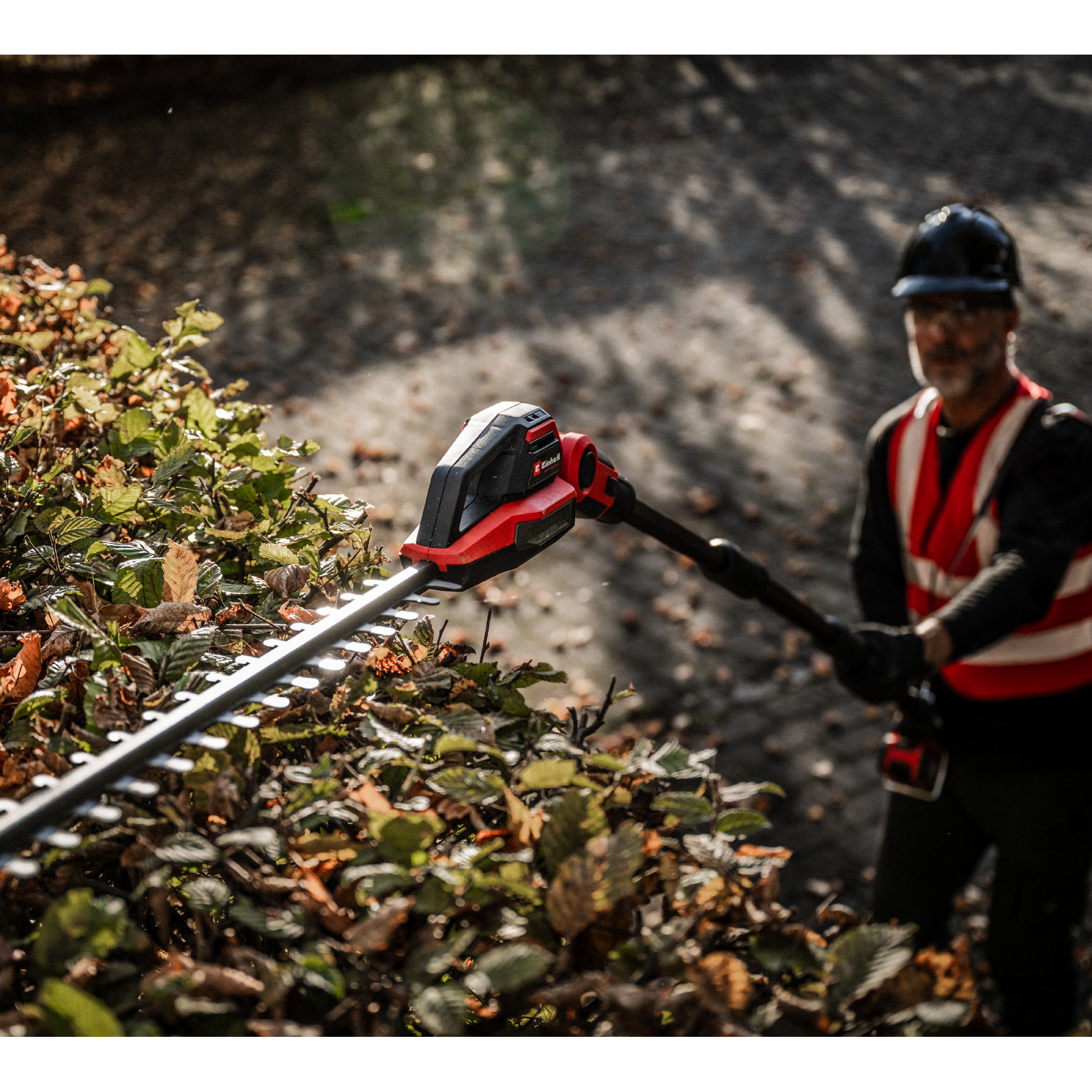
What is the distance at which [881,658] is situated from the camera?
2387 millimetres

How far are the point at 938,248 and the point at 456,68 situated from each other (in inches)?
531

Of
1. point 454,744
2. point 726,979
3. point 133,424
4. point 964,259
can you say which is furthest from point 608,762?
point 964,259

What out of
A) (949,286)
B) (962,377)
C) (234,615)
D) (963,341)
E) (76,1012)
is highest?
(949,286)

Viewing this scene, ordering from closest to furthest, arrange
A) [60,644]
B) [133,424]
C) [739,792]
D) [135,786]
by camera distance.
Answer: [135,786] → [739,792] → [60,644] → [133,424]

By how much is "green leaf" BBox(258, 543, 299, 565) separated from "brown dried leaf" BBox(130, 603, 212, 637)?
16cm

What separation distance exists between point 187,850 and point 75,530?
82 cm

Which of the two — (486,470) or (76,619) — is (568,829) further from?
(76,619)

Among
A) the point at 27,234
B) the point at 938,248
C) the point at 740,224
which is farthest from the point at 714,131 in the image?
the point at 938,248

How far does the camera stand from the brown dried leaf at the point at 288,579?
164 cm

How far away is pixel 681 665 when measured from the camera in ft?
16.1

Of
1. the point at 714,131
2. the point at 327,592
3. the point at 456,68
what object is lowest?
the point at 327,592

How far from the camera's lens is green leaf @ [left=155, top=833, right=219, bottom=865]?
109 centimetres

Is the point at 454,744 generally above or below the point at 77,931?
above

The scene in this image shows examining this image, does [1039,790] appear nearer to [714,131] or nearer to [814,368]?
[814,368]
